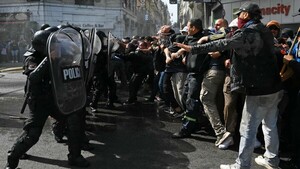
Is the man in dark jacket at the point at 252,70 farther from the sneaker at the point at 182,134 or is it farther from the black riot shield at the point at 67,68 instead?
the sneaker at the point at 182,134

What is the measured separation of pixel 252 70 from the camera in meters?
3.62

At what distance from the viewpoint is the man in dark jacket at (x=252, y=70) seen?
11.5 feet

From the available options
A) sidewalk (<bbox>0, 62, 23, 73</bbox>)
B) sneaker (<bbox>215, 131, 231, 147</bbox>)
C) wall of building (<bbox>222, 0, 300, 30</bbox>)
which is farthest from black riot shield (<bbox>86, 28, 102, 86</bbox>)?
sidewalk (<bbox>0, 62, 23, 73</bbox>)

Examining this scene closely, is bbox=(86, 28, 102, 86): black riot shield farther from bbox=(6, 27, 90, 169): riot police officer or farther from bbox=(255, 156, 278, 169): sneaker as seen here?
bbox=(255, 156, 278, 169): sneaker

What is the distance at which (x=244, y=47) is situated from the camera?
11.5 feet

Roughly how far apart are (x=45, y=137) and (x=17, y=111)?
2.39 meters

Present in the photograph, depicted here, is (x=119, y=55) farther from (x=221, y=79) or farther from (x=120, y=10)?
(x=120, y=10)

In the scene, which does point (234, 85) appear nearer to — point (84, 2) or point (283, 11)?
point (283, 11)

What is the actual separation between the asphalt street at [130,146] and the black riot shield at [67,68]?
0.87 m

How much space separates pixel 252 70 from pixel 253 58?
126mm

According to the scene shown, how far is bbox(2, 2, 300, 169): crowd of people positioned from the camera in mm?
3619

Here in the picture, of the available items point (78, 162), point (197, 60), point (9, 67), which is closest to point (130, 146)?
point (78, 162)

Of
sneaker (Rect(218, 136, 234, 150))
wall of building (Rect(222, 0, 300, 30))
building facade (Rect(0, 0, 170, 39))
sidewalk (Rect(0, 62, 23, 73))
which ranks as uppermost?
building facade (Rect(0, 0, 170, 39))

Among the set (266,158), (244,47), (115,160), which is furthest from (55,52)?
(266,158)
